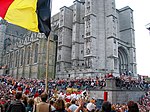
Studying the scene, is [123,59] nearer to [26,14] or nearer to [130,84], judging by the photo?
[130,84]

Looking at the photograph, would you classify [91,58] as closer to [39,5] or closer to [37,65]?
[37,65]

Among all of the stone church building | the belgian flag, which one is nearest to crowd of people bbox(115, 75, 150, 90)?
the stone church building

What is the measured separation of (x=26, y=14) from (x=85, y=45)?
26.4 metres

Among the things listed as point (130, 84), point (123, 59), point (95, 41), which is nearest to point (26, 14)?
point (130, 84)

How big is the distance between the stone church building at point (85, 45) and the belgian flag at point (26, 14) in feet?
75.0

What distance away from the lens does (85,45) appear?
32.3 meters

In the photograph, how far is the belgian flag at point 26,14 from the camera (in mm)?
6070

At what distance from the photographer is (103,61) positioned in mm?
32125

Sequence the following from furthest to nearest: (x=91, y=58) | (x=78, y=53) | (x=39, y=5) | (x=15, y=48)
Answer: (x=15, y=48)
(x=78, y=53)
(x=91, y=58)
(x=39, y=5)

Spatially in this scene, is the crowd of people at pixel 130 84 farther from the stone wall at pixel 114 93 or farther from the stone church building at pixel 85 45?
the stone church building at pixel 85 45

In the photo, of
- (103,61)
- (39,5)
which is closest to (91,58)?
(103,61)

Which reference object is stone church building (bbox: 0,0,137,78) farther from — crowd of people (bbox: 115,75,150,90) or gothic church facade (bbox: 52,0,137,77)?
crowd of people (bbox: 115,75,150,90)

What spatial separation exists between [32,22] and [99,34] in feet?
91.2

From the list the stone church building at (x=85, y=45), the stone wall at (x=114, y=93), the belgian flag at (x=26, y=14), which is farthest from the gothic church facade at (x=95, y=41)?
the belgian flag at (x=26, y=14)
